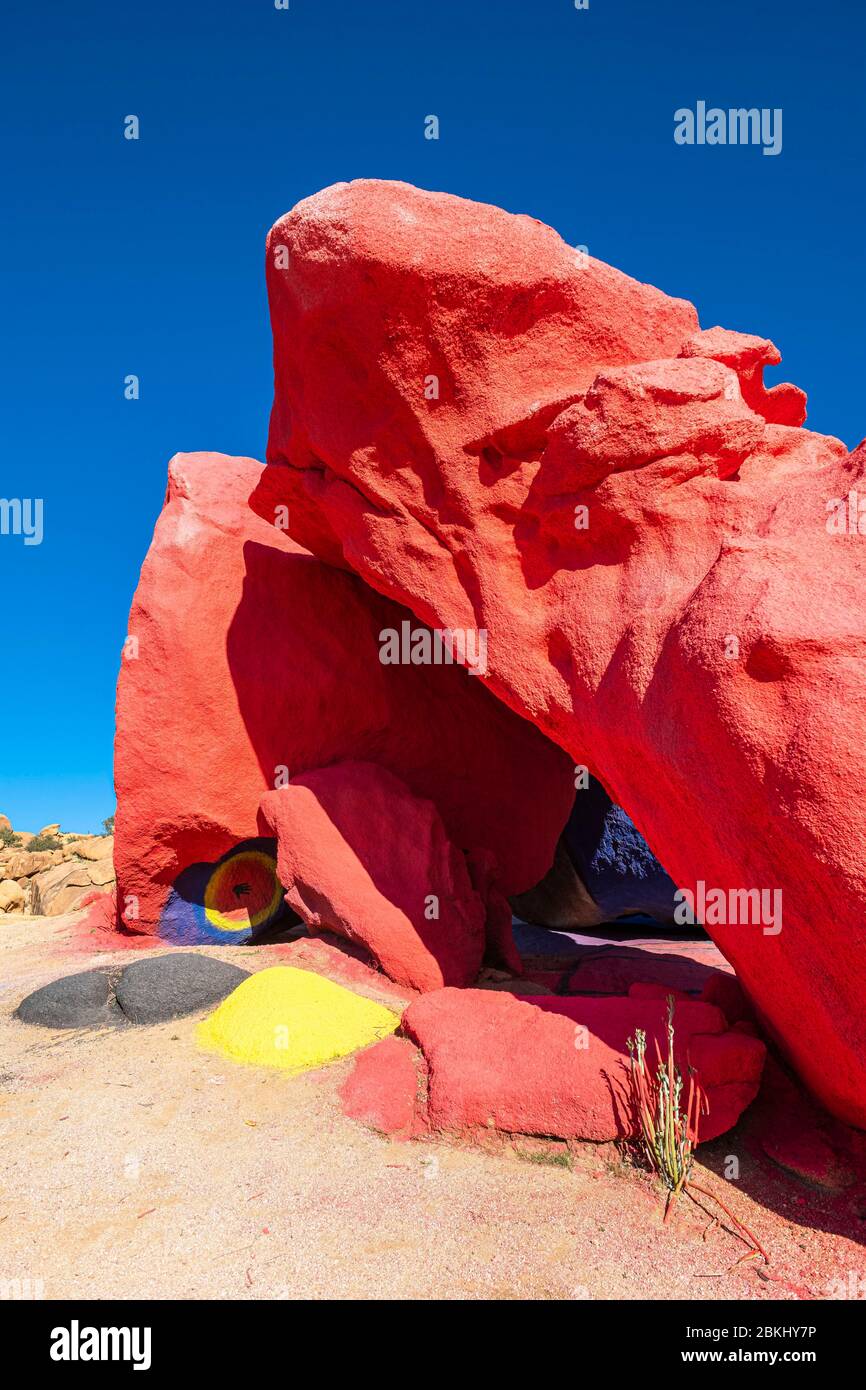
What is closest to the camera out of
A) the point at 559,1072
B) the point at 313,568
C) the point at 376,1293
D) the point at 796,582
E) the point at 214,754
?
the point at 376,1293

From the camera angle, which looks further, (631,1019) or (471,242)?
(471,242)

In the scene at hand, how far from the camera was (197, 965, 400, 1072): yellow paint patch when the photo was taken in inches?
169

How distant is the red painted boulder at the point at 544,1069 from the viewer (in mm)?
3430

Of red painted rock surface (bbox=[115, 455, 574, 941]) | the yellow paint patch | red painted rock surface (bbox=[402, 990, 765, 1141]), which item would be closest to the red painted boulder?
red painted rock surface (bbox=[402, 990, 765, 1141])

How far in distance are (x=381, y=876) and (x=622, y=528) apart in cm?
302

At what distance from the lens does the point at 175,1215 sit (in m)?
3.00

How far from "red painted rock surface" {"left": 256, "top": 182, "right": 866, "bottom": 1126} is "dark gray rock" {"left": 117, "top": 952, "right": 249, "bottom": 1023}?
2.54 meters

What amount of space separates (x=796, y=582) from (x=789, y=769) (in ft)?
2.59

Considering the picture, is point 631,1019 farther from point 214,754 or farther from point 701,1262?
point 214,754

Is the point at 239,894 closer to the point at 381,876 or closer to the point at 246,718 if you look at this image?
the point at 246,718

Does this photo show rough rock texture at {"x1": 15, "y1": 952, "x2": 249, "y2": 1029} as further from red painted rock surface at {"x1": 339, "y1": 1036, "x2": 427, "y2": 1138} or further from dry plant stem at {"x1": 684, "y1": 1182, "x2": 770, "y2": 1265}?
dry plant stem at {"x1": 684, "y1": 1182, "x2": 770, "y2": 1265}

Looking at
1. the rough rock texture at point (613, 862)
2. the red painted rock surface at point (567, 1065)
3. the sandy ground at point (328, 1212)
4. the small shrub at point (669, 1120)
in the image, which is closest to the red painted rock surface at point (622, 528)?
the red painted rock surface at point (567, 1065)

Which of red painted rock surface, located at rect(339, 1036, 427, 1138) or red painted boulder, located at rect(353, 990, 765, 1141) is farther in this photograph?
red painted rock surface, located at rect(339, 1036, 427, 1138)

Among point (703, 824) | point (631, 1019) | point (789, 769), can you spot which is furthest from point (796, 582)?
point (631, 1019)
